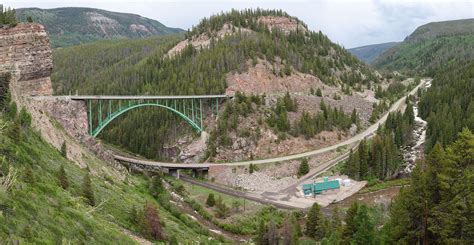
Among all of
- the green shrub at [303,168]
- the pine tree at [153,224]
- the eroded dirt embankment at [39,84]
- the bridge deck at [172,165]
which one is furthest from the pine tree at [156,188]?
the green shrub at [303,168]

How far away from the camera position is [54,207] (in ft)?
89.0

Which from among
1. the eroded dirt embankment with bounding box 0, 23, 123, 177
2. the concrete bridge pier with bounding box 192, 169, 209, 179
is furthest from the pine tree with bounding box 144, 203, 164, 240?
the concrete bridge pier with bounding box 192, 169, 209, 179

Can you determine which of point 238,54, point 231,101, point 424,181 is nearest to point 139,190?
point 424,181

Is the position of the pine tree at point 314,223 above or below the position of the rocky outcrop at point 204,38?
below

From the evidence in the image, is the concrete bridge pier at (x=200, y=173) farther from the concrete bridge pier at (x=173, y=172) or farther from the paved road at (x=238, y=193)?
the concrete bridge pier at (x=173, y=172)

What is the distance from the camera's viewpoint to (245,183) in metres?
88.1

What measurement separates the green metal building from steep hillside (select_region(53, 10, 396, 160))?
19.3 meters

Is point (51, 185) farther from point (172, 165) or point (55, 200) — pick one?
point (172, 165)

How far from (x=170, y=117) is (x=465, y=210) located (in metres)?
84.6

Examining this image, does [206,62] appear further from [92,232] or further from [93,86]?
[92,232]

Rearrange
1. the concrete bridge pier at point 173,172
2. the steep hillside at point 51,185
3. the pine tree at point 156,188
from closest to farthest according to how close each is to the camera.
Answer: the steep hillside at point 51,185, the pine tree at point 156,188, the concrete bridge pier at point 173,172

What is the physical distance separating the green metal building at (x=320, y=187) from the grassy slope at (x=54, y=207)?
104ft

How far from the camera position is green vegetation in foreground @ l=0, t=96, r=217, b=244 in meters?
22.1

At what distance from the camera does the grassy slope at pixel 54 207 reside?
2178 cm
